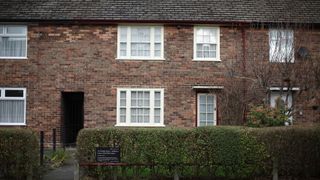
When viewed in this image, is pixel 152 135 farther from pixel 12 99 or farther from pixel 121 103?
pixel 12 99

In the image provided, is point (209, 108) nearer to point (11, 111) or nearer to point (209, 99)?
point (209, 99)

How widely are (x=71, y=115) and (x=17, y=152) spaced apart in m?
10.1

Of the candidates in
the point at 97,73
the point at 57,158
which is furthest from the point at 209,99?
the point at 57,158

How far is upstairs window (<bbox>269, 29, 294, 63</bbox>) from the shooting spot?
1967 centimetres

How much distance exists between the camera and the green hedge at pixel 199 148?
13320mm

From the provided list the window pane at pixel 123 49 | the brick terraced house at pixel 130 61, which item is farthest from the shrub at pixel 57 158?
the window pane at pixel 123 49

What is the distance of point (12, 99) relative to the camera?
848 inches

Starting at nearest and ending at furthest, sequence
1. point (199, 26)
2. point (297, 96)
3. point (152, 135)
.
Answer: point (152, 135) < point (297, 96) < point (199, 26)

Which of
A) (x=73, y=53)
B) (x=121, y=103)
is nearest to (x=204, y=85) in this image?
(x=121, y=103)

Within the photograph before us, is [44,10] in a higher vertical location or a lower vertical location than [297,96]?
higher

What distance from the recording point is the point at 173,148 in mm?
13375

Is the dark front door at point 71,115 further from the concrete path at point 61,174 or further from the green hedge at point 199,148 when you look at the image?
the green hedge at point 199,148

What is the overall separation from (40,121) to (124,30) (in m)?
5.32

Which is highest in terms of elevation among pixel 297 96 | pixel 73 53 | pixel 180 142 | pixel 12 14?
pixel 12 14
